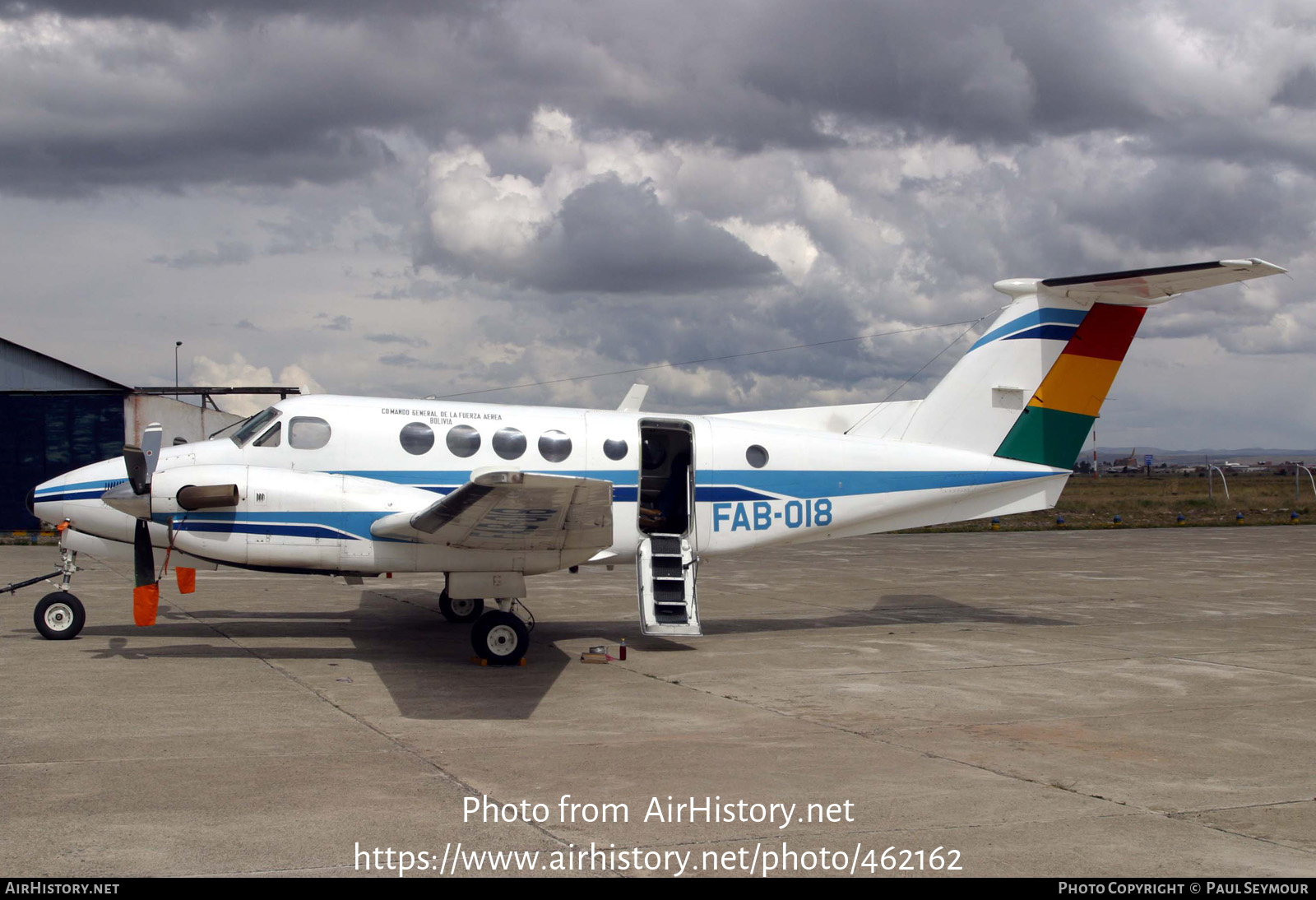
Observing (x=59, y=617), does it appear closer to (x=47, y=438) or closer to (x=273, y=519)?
(x=273, y=519)

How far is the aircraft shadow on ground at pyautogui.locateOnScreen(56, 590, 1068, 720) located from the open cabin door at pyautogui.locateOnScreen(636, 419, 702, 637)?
854 millimetres

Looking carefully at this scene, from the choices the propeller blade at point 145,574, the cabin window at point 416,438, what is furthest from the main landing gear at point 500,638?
the propeller blade at point 145,574

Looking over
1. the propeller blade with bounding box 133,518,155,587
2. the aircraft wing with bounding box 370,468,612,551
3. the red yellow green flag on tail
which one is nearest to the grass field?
the red yellow green flag on tail

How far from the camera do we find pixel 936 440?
13812 millimetres

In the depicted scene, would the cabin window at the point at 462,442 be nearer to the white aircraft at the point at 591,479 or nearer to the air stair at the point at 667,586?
the white aircraft at the point at 591,479

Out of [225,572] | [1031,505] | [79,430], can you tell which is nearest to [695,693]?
[1031,505]

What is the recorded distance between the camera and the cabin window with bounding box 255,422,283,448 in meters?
11.6

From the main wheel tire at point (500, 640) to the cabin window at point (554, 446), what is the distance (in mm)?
2130

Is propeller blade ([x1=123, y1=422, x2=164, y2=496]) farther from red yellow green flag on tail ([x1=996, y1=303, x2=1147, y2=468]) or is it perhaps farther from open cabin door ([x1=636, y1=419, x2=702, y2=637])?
red yellow green flag on tail ([x1=996, y1=303, x2=1147, y2=468])

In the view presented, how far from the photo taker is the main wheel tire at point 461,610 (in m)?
13.8

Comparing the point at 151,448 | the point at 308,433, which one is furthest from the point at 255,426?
the point at 151,448

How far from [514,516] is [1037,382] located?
783cm

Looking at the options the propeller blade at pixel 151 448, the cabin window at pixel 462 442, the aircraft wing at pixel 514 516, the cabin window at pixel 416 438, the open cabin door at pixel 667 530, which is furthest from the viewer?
the cabin window at pixel 462 442

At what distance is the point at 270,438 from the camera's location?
11.6 m
